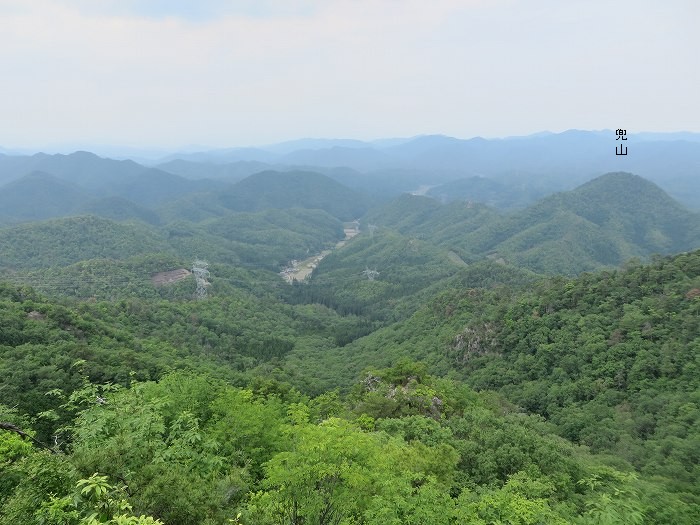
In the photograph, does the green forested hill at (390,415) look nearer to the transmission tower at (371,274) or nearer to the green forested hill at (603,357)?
the green forested hill at (603,357)

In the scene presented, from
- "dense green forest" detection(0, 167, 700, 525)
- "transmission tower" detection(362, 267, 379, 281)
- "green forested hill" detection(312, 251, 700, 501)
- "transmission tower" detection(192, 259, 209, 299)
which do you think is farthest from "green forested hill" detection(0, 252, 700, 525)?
"transmission tower" detection(362, 267, 379, 281)

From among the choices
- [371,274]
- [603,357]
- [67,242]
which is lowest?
[371,274]

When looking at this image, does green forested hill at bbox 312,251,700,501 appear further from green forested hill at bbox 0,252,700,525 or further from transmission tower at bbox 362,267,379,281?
transmission tower at bbox 362,267,379,281

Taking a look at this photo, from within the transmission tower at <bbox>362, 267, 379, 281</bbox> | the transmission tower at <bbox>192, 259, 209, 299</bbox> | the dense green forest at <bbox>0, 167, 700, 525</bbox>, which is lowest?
the transmission tower at <bbox>362, 267, 379, 281</bbox>

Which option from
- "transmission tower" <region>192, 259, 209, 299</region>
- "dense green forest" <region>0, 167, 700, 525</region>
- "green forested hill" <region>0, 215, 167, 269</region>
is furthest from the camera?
"green forested hill" <region>0, 215, 167, 269</region>

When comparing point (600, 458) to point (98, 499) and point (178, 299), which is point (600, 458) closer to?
point (98, 499)

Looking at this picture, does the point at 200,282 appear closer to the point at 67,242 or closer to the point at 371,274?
the point at 371,274

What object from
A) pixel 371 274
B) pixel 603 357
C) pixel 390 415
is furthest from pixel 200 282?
pixel 603 357

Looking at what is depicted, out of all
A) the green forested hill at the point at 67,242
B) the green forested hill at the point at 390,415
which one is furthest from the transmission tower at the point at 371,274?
the green forested hill at the point at 67,242

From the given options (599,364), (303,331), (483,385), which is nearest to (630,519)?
(599,364)

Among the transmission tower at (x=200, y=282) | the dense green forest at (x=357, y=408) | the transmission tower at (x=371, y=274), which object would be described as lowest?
the transmission tower at (x=371, y=274)

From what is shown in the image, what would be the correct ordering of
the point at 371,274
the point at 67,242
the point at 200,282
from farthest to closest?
the point at 371,274 → the point at 67,242 → the point at 200,282
